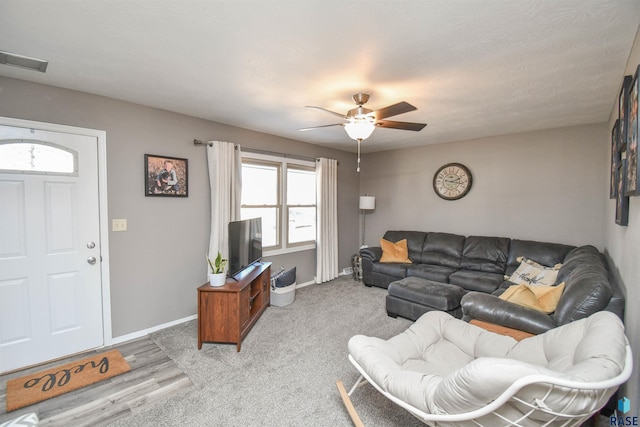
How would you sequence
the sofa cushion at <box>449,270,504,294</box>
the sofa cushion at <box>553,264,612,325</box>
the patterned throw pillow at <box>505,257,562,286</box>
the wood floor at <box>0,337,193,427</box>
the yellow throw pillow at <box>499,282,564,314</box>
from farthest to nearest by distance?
the sofa cushion at <box>449,270,504,294</box> → the patterned throw pillow at <box>505,257,562,286</box> → the yellow throw pillow at <box>499,282,564,314</box> → the wood floor at <box>0,337,193,427</box> → the sofa cushion at <box>553,264,612,325</box>

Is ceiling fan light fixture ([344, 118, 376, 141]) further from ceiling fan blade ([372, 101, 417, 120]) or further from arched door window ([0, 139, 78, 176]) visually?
arched door window ([0, 139, 78, 176])

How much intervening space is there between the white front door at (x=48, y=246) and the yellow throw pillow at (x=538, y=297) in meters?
3.91

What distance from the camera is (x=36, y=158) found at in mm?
2502

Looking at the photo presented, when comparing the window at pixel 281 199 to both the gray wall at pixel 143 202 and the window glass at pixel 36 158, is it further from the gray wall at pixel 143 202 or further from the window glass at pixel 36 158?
Answer: the window glass at pixel 36 158

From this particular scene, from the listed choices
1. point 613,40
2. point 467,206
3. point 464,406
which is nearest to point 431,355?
point 464,406

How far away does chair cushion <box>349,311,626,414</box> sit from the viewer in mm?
1041

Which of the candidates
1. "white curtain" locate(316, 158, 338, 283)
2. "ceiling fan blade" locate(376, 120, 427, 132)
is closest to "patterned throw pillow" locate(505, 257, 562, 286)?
"ceiling fan blade" locate(376, 120, 427, 132)

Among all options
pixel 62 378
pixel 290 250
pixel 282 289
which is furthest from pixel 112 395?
pixel 290 250

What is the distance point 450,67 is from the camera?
7.15 ft

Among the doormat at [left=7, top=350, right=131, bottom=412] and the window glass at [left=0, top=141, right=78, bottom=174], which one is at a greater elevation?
the window glass at [left=0, top=141, right=78, bottom=174]

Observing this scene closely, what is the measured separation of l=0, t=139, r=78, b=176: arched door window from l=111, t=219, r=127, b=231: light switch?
0.55 m

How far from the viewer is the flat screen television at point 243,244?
311 cm

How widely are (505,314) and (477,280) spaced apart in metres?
1.58

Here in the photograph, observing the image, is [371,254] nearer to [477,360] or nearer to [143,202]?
[143,202]
